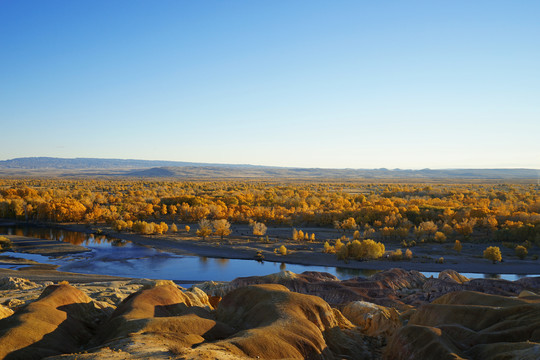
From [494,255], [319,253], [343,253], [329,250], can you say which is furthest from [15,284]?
[494,255]

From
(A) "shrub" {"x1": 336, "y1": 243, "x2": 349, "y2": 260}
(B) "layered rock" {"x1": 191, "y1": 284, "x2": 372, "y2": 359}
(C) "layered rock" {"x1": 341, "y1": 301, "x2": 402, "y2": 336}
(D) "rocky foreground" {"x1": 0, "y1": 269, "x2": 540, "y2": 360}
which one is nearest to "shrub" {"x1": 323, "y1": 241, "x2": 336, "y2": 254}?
(A) "shrub" {"x1": 336, "y1": 243, "x2": 349, "y2": 260}

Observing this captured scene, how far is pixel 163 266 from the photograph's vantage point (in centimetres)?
5088

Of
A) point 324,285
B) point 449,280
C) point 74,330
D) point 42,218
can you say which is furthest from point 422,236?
point 42,218

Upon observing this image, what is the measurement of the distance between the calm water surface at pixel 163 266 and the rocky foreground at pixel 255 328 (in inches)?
711

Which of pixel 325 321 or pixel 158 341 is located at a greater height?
pixel 158 341

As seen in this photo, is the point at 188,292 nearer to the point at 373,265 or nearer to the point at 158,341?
the point at 158,341

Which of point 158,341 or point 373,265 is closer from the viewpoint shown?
point 158,341

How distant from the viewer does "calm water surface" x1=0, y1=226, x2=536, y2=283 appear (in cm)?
4764

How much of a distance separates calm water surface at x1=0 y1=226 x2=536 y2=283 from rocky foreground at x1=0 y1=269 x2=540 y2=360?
1806 cm

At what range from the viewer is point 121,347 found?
15742 mm

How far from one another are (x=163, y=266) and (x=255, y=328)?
112 feet

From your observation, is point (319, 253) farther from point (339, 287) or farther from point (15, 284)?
point (15, 284)

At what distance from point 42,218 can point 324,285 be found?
223 feet

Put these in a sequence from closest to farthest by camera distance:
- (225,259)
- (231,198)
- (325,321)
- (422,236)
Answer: (325,321)
(225,259)
(422,236)
(231,198)
